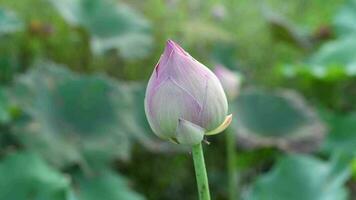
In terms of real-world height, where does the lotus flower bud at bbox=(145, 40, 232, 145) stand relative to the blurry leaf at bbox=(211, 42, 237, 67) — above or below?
below

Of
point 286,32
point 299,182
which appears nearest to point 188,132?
point 299,182

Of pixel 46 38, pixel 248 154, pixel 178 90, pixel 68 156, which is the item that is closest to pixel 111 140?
pixel 68 156

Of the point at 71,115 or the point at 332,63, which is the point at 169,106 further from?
the point at 332,63

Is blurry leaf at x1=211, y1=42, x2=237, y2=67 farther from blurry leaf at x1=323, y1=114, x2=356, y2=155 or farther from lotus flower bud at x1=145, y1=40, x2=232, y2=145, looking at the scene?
lotus flower bud at x1=145, y1=40, x2=232, y2=145

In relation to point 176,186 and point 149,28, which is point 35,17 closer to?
point 149,28

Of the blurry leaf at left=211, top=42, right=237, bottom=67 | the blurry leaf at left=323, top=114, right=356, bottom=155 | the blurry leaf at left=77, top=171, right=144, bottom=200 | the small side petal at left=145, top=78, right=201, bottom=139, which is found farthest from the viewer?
the blurry leaf at left=211, top=42, right=237, bottom=67

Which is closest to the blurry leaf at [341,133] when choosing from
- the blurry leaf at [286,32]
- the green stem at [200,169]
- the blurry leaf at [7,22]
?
the blurry leaf at [286,32]

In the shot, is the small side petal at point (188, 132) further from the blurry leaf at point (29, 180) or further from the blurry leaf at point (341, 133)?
the blurry leaf at point (341, 133)

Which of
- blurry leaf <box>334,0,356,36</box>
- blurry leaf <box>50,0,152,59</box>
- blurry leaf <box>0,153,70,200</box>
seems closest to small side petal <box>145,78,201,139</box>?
blurry leaf <box>0,153,70,200</box>
